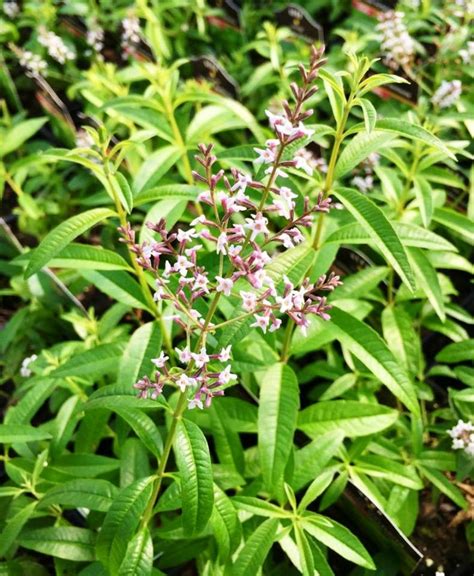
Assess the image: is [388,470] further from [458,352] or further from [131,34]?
[131,34]

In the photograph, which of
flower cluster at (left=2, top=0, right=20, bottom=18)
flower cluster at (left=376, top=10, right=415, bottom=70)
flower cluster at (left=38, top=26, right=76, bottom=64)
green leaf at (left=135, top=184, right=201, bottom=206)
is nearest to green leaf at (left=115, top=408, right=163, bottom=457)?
green leaf at (left=135, top=184, right=201, bottom=206)

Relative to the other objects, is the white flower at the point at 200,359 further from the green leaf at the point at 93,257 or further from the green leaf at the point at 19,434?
the green leaf at the point at 19,434

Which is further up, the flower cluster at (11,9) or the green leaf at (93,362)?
the flower cluster at (11,9)

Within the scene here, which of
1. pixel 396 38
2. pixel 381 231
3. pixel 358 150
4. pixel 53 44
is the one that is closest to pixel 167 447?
pixel 381 231

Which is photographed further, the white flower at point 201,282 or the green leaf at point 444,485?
the green leaf at point 444,485

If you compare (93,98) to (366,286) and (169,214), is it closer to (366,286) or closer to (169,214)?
(169,214)

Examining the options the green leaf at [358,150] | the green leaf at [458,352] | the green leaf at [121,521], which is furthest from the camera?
the green leaf at [458,352]

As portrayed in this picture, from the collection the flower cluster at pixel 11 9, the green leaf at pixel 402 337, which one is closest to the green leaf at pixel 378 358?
the green leaf at pixel 402 337
